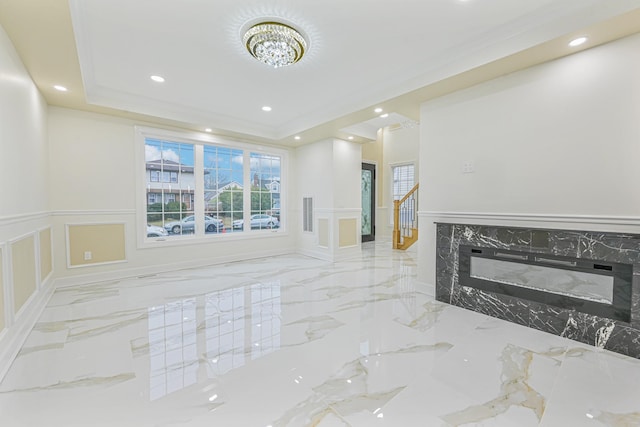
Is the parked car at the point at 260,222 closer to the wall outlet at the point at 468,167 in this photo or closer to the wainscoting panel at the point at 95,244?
the wainscoting panel at the point at 95,244

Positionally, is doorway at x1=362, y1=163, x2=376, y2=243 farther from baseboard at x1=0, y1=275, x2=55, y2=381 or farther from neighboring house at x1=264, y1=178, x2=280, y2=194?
baseboard at x1=0, y1=275, x2=55, y2=381

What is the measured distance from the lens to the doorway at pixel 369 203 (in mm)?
7852

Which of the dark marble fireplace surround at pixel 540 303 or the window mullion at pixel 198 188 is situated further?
the window mullion at pixel 198 188

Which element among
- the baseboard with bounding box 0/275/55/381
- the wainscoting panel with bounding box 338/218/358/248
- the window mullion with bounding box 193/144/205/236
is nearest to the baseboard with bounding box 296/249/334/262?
the wainscoting panel with bounding box 338/218/358/248

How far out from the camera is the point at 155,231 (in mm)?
4715

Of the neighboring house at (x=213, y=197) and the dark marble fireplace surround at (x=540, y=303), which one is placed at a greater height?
the neighboring house at (x=213, y=197)

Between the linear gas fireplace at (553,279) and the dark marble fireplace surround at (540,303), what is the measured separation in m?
0.04

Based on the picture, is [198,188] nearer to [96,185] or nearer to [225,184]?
[225,184]

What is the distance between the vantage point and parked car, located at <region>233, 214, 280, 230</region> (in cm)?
567

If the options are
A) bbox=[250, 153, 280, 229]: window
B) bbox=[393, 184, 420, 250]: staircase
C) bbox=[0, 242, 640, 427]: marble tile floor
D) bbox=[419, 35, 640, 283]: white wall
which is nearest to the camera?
bbox=[0, 242, 640, 427]: marble tile floor

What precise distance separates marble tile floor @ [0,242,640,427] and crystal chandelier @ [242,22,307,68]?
8.41 ft

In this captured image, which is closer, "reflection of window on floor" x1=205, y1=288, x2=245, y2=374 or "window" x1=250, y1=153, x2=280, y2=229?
"reflection of window on floor" x1=205, y1=288, x2=245, y2=374

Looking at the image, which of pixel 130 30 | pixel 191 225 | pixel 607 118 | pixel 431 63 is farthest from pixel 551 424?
pixel 191 225

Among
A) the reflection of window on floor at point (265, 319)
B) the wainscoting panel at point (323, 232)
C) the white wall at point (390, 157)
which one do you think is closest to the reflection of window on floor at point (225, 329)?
the reflection of window on floor at point (265, 319)
